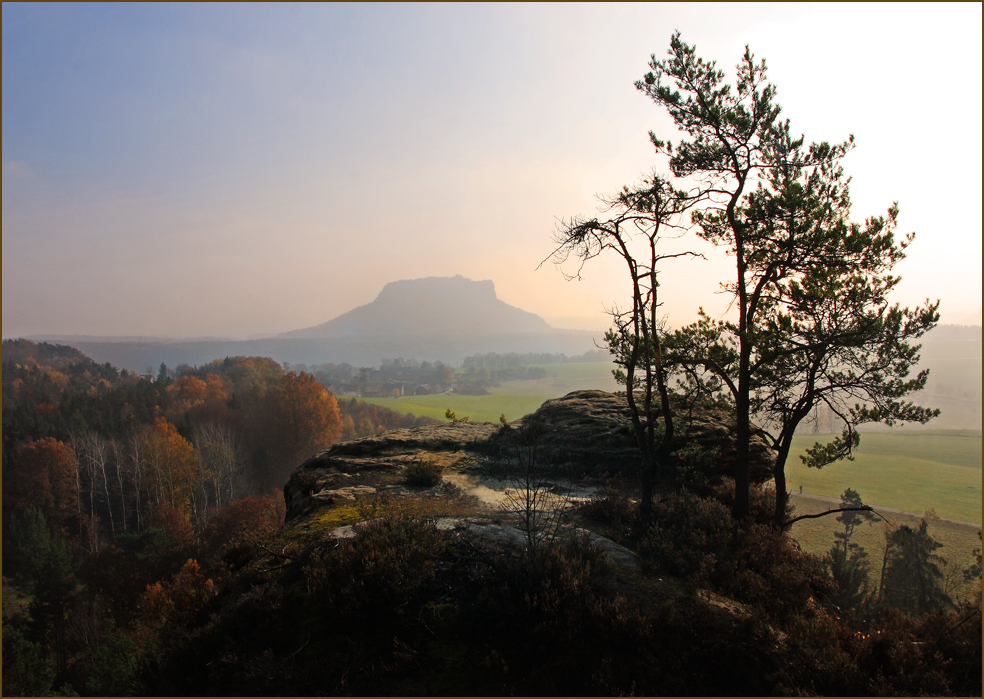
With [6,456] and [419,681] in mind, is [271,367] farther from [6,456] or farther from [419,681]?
[419,681]

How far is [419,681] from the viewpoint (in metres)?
5.18

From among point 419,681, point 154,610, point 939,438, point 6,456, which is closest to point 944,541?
point 939,438

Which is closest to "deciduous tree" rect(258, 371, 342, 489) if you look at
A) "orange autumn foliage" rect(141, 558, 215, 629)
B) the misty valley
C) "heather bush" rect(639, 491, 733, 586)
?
"orange autumn foliage" rect(141, 558, 215, 629)

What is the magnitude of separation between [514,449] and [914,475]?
2008 inches

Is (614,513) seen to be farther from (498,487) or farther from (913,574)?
(913,574)

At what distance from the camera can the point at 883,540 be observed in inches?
1382

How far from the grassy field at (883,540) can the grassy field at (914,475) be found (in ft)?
7.54

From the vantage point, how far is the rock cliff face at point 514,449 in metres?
Answer: 12.4

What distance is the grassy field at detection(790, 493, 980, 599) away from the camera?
2734 cm

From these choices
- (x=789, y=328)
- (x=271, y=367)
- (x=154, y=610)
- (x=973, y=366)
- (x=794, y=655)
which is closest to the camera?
(x=794, y=655)

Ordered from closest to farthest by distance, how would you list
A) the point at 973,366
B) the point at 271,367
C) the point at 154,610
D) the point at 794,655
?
1. the point at 794,655
2. the point at 154,610
3. the point at 973,366
4. the point at 271,367

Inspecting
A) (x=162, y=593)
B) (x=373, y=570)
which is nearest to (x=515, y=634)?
(x=373, y=570)

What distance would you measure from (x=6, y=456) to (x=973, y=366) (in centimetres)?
11724

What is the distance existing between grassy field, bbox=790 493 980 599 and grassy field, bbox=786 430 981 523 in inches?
90.4
